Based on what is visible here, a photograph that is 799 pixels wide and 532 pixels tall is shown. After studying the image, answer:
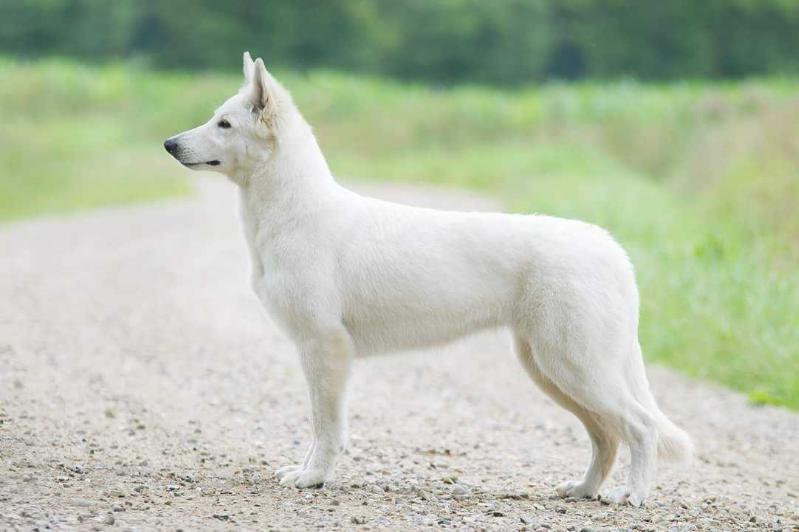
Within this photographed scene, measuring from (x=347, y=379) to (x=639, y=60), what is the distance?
4927 centimetres

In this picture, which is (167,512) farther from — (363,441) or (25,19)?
(25,19)

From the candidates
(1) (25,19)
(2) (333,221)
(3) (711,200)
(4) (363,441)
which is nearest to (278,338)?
(4) (363,441)

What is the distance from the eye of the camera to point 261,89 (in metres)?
5.59

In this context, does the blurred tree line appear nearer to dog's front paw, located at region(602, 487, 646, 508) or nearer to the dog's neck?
the dog's neck

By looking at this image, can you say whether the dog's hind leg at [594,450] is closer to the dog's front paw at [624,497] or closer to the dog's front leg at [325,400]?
the dog's front paw at [624,497]

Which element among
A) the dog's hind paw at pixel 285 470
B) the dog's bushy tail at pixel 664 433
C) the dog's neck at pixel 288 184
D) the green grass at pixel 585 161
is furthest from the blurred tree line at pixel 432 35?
the dog's bushy tail at pixel 664 433

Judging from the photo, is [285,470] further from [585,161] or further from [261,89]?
[585,161]

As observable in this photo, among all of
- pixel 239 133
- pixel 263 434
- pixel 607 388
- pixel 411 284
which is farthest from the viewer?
pixel 263 434

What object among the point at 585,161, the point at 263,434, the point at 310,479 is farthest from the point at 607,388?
the point at 585,161

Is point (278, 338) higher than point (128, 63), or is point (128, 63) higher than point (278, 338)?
point (128, 63)

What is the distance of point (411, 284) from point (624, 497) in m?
1.48

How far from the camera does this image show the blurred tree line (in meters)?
50.2

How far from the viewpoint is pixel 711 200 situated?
53.0 ft

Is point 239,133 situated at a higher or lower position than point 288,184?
higher
